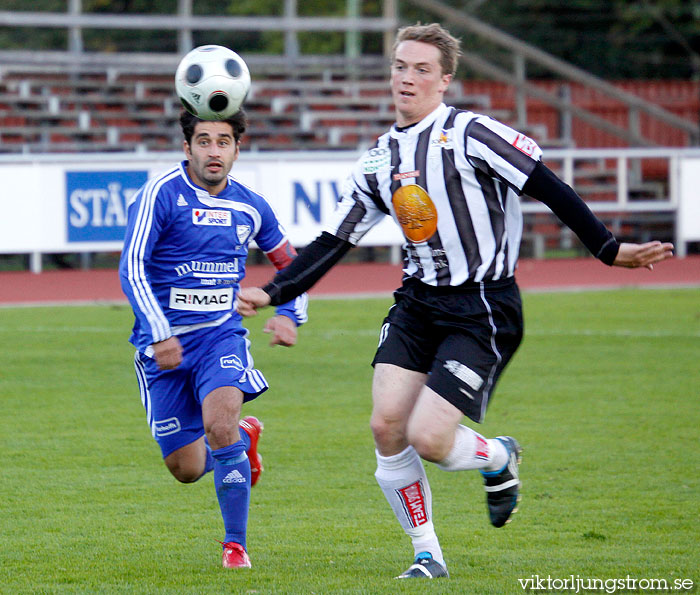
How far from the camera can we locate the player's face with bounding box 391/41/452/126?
4730mm

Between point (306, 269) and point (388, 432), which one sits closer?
point (388, 432)

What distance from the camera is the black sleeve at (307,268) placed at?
4.89 meters

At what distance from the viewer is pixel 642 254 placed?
452cm

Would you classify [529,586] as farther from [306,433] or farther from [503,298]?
[306,433]

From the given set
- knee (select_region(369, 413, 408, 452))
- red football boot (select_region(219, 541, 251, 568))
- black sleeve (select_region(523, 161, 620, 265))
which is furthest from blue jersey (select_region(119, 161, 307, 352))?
black sleeve (select_region(523, 161, 620, 265))

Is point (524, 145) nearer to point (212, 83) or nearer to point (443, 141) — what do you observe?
point (443, 141)

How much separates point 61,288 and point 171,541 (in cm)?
1086

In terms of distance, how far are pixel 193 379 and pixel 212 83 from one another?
4.30 ft

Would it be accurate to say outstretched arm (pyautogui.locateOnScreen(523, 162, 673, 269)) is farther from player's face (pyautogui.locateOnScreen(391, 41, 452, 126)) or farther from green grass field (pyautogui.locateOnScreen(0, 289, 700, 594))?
green grass field (pyautogui.locateOnScreen(0, 289, 700, 594))

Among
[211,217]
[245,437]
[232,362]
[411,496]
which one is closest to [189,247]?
[211,217]

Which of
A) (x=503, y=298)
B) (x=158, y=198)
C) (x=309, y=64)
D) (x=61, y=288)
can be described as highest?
(x=309, y=64)

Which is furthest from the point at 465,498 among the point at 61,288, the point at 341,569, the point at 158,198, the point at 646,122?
the point at 646,122

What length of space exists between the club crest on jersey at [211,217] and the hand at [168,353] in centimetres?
57

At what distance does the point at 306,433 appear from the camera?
7621 mm
